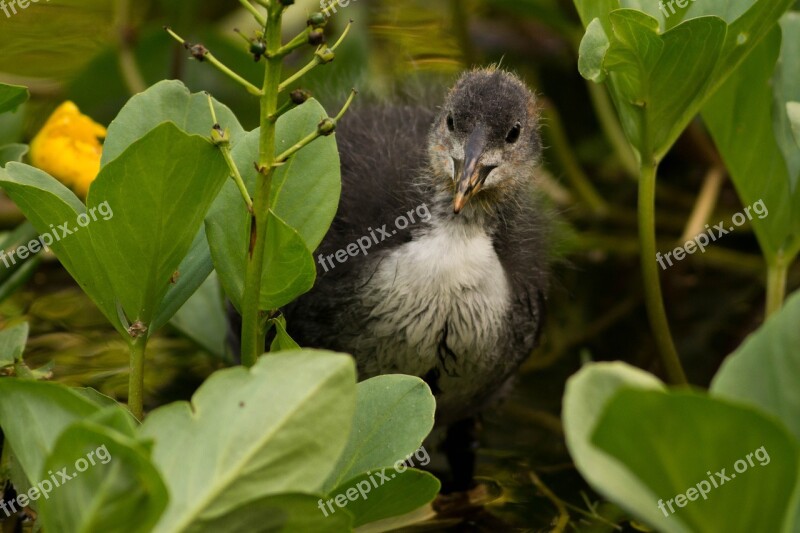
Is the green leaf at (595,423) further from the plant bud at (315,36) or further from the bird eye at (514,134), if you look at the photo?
the bird eye at (514,134)

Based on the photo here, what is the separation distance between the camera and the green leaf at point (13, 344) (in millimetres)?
2439

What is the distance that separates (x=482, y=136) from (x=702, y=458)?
1292mm

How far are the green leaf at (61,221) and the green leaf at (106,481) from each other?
2.05ft

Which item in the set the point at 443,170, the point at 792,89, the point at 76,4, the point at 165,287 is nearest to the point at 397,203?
the point at 443,170

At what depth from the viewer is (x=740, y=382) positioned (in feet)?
5.32

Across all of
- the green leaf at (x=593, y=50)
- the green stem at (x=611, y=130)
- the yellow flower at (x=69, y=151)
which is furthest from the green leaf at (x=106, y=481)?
the green stem at (x=611, y=130)

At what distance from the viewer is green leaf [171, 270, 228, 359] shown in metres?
3.24

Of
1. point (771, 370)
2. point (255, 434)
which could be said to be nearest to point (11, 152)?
point (255, 434)

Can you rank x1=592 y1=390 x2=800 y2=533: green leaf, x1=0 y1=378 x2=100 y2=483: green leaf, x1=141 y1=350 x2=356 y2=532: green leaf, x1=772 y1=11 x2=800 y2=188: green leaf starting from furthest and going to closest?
x1=772 y1=11 x2=800 y2=188: green leaf → x1=0 y1=378 x2=100 y2=483: green leaf → x1=141 y1=350 x2=356 y2=532: green leaf → x1=592 y1=390 x2=800 y2=533: green leaf

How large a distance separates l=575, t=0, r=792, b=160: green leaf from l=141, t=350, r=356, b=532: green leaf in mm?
983

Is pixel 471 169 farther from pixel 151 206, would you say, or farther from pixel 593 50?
pixel 151 206

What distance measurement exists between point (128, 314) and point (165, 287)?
91mm

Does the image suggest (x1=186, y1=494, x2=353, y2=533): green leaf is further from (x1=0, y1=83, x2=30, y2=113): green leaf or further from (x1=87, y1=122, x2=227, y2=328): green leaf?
(x1=0, y1=83, x2=30, y2=113): green leaf

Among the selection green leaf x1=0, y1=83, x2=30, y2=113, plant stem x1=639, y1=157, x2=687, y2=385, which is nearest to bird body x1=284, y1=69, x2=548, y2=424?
plant stem x1=639, y1=157, x2=687, y2=385
